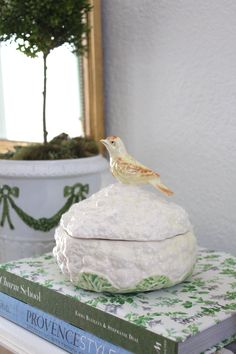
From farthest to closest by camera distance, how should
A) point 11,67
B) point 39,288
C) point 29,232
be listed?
point 11,67 → point 29,232 → point 39,288

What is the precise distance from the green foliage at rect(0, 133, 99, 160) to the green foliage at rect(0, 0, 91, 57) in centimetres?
15

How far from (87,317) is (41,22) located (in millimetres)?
455

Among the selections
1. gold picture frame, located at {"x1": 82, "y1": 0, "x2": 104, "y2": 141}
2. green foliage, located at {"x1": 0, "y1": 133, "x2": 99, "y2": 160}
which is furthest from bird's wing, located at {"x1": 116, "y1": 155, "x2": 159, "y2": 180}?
gold picture frame, located at {"x1": 82, "y1": 0, "x2": 104, "y2": 141}

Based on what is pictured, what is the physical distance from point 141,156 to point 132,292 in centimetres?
37

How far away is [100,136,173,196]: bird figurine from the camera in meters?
0.51

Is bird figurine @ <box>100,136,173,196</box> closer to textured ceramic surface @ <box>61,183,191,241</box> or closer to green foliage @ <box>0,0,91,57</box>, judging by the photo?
textured ceramic surface @ <box>61,183,191,241</box>

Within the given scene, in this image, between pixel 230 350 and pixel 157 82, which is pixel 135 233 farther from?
pixel 157 82

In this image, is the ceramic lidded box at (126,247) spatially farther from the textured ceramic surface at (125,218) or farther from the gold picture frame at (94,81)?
the gold picture frame at (94,81)

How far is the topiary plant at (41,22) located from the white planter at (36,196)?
0.19 meters

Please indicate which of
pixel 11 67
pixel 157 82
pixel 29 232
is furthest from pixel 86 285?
pixel 11 67

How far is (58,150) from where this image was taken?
2.45 ft

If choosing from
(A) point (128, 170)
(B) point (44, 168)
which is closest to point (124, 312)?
(A) point (128, 170)

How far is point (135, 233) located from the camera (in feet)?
1.49

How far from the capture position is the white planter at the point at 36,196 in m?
0.69
